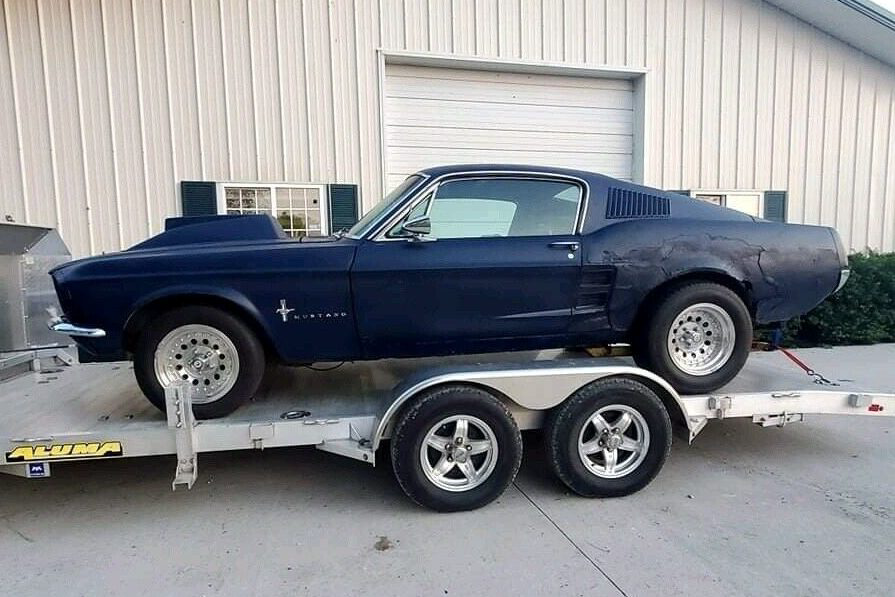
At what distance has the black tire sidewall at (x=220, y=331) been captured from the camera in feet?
10.3

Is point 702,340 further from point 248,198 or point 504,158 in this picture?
point 248,198

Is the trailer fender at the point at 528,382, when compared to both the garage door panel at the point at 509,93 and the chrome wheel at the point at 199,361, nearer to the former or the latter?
the chrome wheel at the point at 199,361

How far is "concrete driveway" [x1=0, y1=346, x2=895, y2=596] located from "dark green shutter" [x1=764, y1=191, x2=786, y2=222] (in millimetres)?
6260

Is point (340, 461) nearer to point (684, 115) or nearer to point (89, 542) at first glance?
point (89, 542)

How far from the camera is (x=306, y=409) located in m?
3.36

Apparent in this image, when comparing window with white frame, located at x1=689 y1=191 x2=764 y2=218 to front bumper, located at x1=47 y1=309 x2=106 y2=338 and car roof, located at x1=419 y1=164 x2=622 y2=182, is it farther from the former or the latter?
front bumper, located at x1=47 y1=309 x2=106 y2=338

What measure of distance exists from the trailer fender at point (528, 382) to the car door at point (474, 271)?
33 centimetres

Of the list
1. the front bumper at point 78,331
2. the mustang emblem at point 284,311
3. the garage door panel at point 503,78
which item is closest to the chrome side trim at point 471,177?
the mustang emblem at point 284,311

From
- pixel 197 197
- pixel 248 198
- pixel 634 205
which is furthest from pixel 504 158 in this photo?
pixel 634 205

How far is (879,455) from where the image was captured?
399 centimetres

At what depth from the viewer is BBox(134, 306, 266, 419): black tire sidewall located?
124 inches

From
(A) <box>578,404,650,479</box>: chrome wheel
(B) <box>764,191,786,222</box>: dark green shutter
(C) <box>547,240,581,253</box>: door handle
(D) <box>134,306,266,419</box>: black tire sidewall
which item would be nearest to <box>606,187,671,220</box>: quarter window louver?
(C) <box>547,240,581,253</box>: door handle

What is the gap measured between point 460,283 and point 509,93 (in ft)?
18.8

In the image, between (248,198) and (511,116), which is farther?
(511,116)
